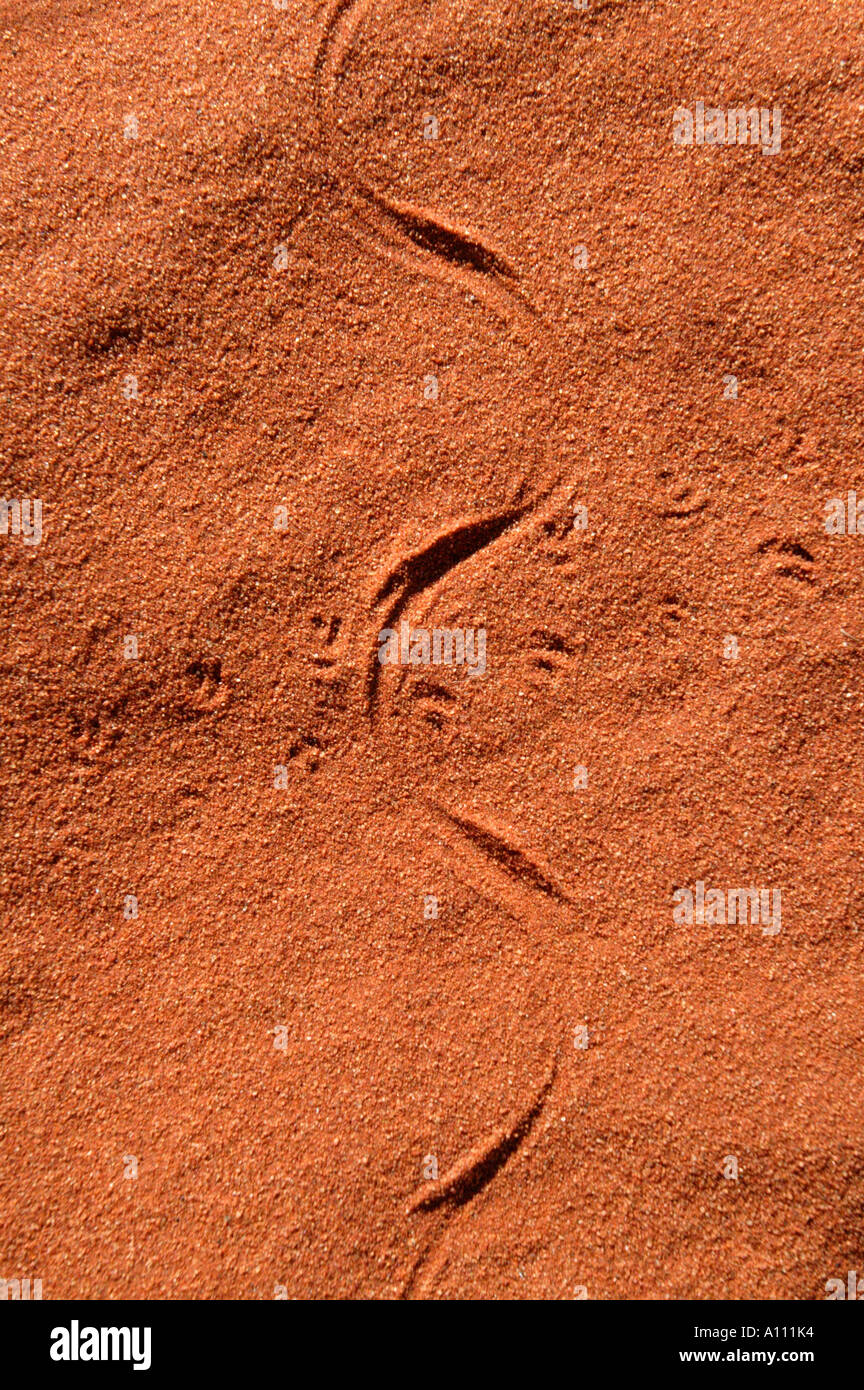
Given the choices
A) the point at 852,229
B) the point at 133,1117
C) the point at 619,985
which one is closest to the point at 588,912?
the point at 619,985

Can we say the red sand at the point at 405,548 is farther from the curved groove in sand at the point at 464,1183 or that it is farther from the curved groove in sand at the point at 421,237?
the curved groove in sand at the point at 464,1183

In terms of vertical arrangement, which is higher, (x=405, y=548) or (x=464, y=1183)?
(x=405, y=548)

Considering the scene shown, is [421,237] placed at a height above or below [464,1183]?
above

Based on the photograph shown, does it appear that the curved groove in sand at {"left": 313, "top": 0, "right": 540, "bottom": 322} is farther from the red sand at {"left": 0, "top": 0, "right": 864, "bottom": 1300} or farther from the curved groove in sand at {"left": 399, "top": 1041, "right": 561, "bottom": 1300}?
the curved groove in sand at {"left": 399, "top": 1041, "right": 561, "bottom": 1300}

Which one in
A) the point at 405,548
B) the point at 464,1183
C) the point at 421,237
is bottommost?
the point at 464,1183

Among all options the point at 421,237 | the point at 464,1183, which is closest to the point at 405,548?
the point at 421,237

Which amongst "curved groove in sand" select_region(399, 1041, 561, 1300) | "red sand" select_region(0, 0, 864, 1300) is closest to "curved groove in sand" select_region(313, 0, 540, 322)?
"red sand" select_region(0, 0, 864, 1300)

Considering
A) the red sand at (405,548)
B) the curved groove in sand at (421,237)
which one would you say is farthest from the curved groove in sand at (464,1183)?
the curved groove in sand at (421,237)

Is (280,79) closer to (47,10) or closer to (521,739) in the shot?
(47,10)

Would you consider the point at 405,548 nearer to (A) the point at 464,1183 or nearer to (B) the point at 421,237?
(B) the point at 421,237
